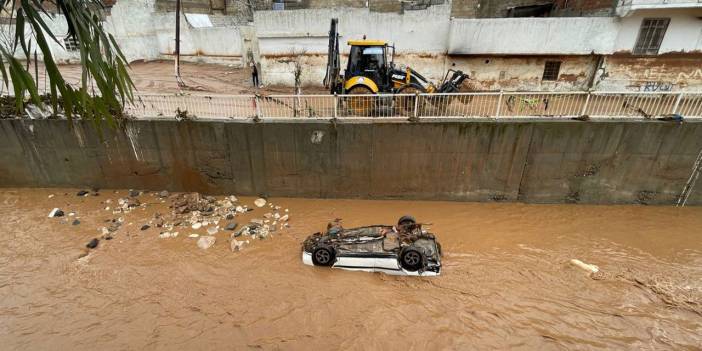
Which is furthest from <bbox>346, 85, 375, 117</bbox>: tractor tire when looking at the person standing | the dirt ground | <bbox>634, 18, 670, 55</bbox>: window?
<bbox>634, 18, 670, 55</bbox>: window

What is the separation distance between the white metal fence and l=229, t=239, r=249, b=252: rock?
3.38 metres

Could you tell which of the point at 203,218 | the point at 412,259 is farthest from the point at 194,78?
the point at 412,259

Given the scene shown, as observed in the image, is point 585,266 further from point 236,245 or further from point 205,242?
point 205,242

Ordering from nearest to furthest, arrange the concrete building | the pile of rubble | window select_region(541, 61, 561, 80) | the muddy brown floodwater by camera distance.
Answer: the muddy brown floodwater → the pile of rubble → the concrete building → window select_region(541, 61, 561, 80)

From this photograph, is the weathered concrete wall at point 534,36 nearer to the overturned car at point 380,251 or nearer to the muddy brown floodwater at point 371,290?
the muddy brown floodwater at point 371,290

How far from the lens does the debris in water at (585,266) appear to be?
23.7 ft

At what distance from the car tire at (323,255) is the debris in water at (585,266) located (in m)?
5.29

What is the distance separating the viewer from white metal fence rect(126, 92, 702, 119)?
8.86m

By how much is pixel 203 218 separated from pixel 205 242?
1.11 meters

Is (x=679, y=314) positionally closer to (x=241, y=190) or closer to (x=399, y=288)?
(x=399, y=288)

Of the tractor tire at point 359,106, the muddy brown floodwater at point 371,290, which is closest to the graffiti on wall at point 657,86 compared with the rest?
the muddy brown floodwater at point 371,290

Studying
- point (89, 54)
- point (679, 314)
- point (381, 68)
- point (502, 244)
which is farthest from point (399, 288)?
point (381, 68)

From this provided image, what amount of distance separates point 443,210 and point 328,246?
388 cm

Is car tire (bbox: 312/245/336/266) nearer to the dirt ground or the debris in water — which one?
the debris in water
